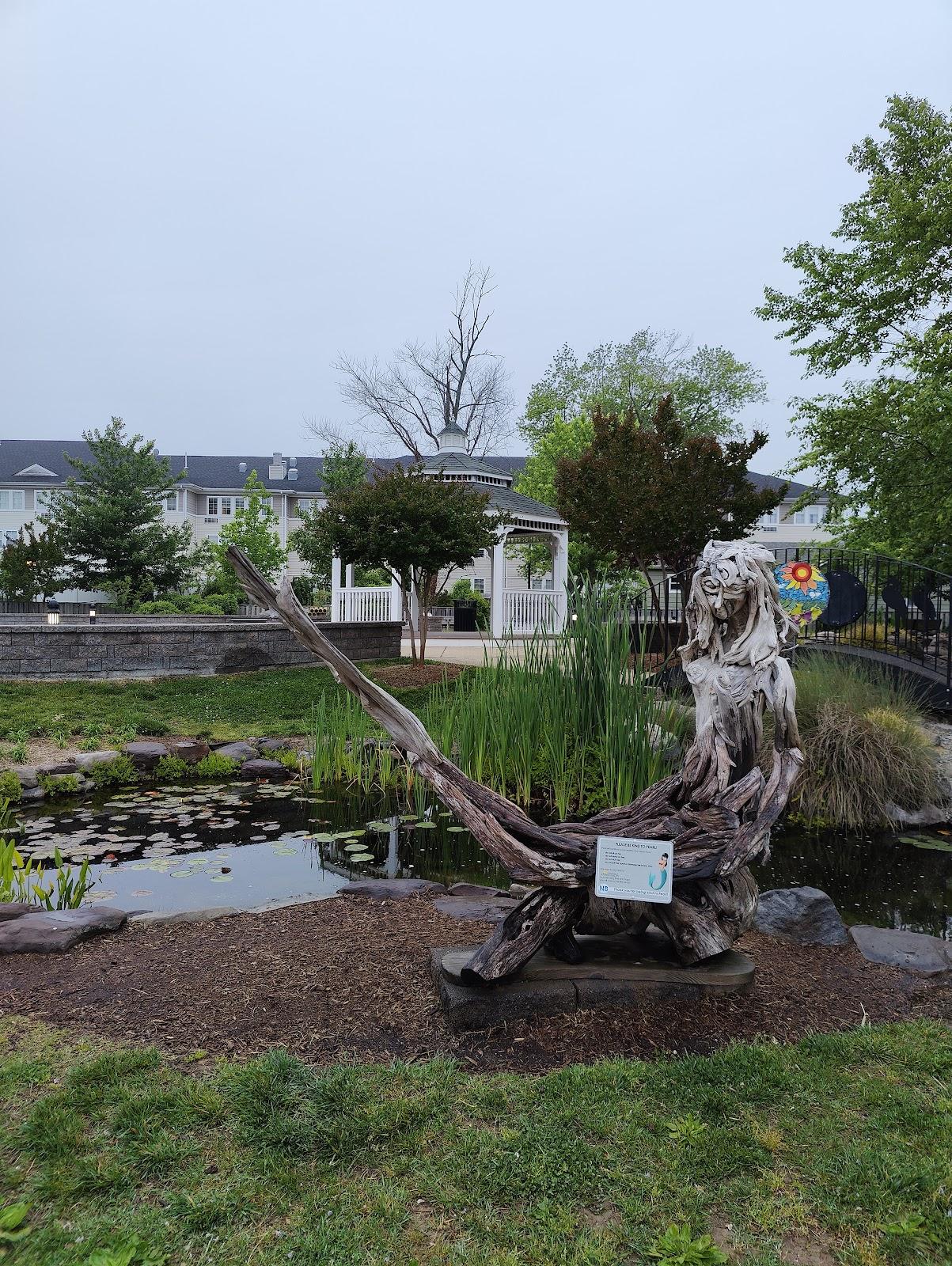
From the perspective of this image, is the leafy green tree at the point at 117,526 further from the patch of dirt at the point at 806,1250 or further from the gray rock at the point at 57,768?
the patch of dirt at the point at 806,1250

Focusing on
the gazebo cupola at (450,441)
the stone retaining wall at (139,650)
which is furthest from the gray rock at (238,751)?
the gazebo cupola at (450,441)

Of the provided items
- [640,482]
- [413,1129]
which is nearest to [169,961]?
[413,1129]

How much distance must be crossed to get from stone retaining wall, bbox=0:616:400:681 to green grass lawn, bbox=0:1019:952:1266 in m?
9.67

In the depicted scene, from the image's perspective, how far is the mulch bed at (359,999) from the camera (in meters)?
2.58

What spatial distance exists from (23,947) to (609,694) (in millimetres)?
3670

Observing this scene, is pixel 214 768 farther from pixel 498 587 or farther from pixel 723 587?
pixel 498 587

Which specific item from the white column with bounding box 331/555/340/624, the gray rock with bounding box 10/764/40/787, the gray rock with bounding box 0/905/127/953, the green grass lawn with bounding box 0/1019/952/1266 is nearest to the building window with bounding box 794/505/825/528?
the white column with bounding box 331/555/340/624

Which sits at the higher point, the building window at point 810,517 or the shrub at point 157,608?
the building window at point 810,517

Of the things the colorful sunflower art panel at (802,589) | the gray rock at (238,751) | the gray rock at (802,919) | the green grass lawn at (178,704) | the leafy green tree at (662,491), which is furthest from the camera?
the leafy green tree at (662,491)

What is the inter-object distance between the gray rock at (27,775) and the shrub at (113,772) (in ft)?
1.39

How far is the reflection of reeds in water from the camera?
5656 mm

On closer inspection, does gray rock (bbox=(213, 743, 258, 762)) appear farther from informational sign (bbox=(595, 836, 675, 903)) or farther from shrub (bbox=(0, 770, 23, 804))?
informational sign (bbox=(595, 836, 675, 903))

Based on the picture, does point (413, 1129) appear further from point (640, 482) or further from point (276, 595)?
point (640, 482)

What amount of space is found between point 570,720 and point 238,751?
3.72 metres
